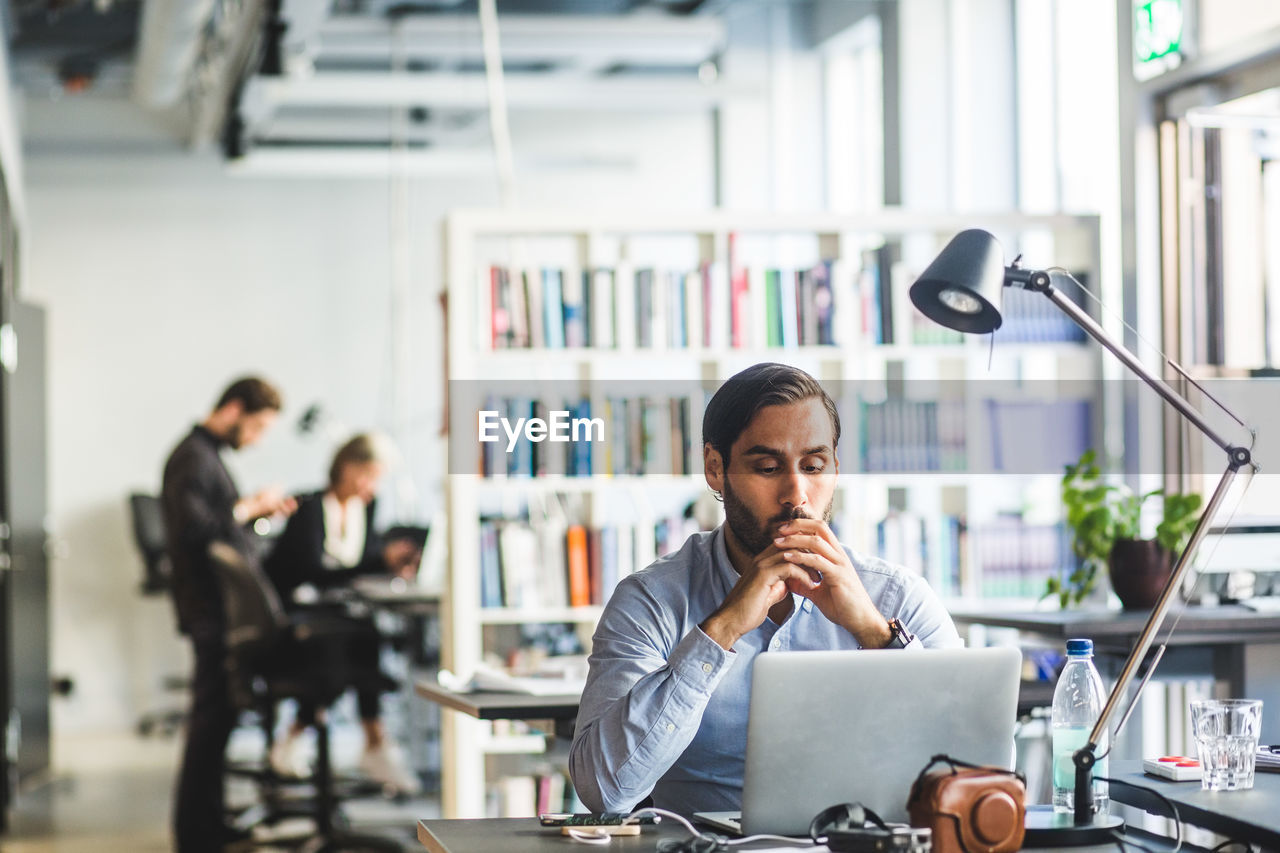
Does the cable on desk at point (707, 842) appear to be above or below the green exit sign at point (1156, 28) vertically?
below

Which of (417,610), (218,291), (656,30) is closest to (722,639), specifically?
(417,610)

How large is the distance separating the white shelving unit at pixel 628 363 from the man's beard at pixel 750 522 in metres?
2.46

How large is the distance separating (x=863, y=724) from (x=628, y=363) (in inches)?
130

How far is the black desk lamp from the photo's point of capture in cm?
180

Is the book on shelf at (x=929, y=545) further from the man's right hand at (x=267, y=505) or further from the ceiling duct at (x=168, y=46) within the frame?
the ceiling duct at (x=168, y=46)

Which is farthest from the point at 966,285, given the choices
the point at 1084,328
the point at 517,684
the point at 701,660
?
the point at 517,684

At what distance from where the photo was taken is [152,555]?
334 inches

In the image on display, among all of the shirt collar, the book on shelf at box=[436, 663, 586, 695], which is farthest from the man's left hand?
the shirt collar

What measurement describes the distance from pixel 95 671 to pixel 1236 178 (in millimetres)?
6922

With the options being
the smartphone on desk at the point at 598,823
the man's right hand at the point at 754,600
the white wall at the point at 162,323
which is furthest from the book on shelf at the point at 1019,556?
the white wall at the point at 162,323

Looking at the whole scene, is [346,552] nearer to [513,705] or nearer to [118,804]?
[118,804]

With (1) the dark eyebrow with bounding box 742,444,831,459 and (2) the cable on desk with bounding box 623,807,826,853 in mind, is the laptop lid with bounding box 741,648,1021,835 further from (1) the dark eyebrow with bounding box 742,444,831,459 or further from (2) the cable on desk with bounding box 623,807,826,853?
(1) the dark eyebrow with bounding box 742,444,831,459

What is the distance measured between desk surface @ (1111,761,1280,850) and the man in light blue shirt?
1.08 ft

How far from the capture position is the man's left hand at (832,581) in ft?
6.54
